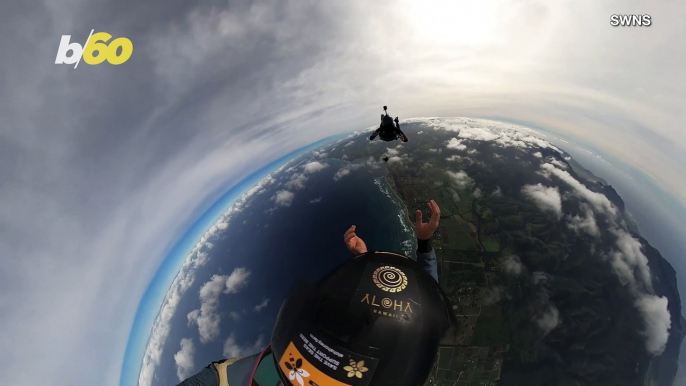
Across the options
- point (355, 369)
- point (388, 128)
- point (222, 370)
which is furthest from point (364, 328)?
point (388, 128)

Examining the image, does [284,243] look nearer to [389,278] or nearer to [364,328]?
[389,278]

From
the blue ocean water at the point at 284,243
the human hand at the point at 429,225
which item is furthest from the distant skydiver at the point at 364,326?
the blue ocean water at the point at 284,243

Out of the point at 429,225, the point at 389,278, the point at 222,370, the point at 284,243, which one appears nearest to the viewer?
the point at 389,278

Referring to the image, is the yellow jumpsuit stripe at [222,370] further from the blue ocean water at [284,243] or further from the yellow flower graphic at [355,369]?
the yellow flower graphic at [355,369]

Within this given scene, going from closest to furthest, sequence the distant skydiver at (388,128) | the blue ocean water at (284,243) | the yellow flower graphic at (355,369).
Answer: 1. the yellow flower graphic at (355,369)
2. the blue ocean water at (284,243)
3. the distant skydiver at (388,128)

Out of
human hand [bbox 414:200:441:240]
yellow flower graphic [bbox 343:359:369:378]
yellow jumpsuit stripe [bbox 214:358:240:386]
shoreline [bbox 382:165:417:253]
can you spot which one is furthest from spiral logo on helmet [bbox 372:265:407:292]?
shoreline [bbox 382:165:417:253]

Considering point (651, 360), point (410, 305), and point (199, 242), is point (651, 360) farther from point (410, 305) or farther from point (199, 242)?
point (199, 242)
